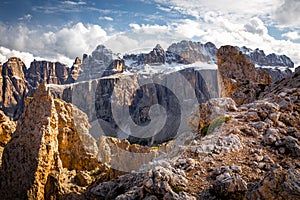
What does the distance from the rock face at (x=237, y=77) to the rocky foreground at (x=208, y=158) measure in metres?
0.18

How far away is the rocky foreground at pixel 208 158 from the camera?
9430mm

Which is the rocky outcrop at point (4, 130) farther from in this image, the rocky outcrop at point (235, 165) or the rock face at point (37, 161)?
the rocky outcrop at point (235, 165)

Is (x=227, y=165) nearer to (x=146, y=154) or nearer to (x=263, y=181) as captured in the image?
(x=263, y=181)

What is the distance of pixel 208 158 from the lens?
39.6 ft

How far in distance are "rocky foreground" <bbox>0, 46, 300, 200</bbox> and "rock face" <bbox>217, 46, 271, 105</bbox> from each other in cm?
18

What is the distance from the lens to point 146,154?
6688 centimetres

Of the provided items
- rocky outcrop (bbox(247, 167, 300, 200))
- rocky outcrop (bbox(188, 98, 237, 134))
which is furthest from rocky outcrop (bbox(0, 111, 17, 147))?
rocky outcrop (bbox(247, 167, 300, 200))

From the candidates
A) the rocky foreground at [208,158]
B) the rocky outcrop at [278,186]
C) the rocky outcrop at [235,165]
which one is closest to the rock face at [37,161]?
the rocky foreground at [208,158]

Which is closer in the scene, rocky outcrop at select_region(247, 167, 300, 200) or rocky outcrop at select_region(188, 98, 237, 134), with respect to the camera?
rocky outcrop at select_region(247, 167, 300, 200)

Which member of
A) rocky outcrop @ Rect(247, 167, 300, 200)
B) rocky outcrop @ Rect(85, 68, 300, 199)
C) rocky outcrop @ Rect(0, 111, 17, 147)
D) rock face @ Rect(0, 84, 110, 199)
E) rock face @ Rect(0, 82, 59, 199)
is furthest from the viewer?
rocky outcrop @ Rect(0, 111, 17, 147)

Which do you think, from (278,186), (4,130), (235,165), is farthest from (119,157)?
(278,186)

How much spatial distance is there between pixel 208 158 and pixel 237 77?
3093cm

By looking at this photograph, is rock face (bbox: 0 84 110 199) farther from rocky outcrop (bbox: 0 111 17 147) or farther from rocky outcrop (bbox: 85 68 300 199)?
rocky outcrop (bbox: 85 68 300 199)

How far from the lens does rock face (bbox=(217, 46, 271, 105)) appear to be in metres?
35.2
